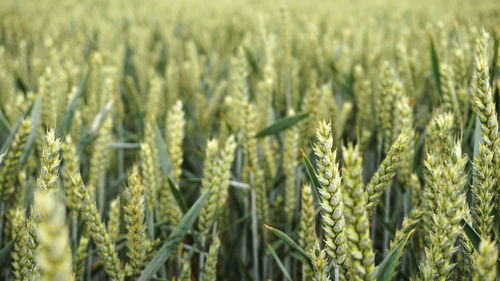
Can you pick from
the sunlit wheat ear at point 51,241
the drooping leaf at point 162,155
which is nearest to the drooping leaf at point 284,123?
the drooping leaf at point 162,155

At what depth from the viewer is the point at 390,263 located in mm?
530

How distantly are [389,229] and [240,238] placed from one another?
428 millimetres

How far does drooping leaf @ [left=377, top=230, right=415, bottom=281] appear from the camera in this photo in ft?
1.71

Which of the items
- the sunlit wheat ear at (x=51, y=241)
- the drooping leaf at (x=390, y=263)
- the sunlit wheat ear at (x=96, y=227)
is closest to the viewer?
the sunlit wheat ear at (x=51, y=241)

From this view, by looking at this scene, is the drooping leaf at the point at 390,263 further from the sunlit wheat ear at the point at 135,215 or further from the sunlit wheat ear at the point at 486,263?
the sunlit wheat ear at the point at 135,215

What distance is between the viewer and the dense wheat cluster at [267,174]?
0.50 metres

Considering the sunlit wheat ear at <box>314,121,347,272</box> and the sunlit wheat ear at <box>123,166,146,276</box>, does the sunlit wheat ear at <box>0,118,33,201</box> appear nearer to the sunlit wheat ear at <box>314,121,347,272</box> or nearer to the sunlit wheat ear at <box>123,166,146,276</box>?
the sunlit wheat ear at <box>123,166,146,276</box>

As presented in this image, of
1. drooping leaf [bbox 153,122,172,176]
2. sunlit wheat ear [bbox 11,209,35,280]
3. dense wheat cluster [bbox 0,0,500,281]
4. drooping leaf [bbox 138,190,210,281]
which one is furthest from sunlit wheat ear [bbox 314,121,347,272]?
drooping leaf [bbox 153,122,172,176]

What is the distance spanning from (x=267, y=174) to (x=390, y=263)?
61cm

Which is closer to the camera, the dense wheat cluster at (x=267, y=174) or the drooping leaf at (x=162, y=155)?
the dense wheat cluster at (x=267, y=174)

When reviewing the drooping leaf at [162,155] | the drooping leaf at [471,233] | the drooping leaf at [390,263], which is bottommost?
the drooping leaf at [390,263]

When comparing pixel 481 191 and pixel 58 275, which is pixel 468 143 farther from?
pixel 58 275

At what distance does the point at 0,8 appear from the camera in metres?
3.29

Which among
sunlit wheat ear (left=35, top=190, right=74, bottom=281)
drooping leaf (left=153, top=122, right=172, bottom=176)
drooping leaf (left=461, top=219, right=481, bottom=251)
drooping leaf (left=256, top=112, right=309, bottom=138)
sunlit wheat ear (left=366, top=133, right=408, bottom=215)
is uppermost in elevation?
drooping leaf (left=256, top=112, right=309, bottom=138)
